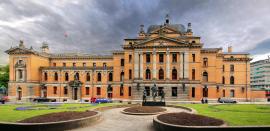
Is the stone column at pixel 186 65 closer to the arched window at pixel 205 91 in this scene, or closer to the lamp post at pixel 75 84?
the arched window at pixel 205 91

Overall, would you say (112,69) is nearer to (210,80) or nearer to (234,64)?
(210,80)

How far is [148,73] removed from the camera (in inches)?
1924

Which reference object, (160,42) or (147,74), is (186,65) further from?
(147,74)

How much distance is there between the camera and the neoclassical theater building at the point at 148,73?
155ft

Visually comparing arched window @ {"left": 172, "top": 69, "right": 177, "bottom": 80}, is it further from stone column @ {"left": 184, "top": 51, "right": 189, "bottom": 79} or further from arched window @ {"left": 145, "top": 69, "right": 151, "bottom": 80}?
arched window @ {"left": 145, "top": 69, "right": 151, "bottom": 80}

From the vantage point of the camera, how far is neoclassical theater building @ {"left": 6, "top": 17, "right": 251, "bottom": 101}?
47375 millimetres

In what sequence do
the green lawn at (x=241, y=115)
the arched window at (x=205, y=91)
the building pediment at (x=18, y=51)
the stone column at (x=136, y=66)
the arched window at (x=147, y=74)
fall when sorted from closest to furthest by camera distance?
the green lawn at (x=241, y=115), the stone column at (x=136, y=66), the arched window at (x=147, y=74), the arched window at (x=205, y=91), the building pediment at (x=18, y=51)

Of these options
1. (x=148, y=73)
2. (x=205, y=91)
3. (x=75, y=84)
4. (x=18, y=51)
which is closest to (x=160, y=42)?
(x=148, y=73)

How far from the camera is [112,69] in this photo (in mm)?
54625

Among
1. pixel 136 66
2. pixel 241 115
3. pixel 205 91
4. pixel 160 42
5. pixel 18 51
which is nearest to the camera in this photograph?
pixel 241 115

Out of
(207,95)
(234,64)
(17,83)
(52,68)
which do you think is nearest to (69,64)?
(52,68)

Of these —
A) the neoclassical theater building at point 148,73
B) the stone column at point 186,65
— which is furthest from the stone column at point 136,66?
the stone column at point 186,65

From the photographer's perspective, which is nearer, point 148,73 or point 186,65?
point 186,65

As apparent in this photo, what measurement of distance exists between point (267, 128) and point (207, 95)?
1559 inches
